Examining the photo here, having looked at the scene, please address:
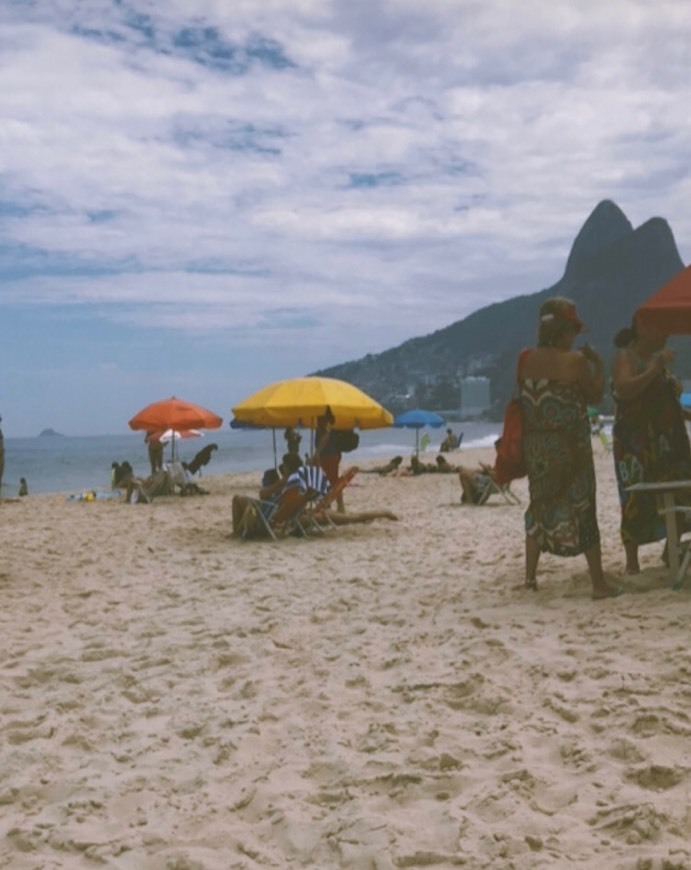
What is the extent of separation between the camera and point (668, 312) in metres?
4.77

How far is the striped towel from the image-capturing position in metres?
8.59

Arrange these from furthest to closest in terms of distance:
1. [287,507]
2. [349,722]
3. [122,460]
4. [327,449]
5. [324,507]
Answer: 1. [122,460]
2. [327,449]
3. [324,507]
4. [287,507]
5. [349,722]

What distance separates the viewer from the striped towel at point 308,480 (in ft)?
28.2

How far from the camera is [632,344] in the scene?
5.30 meters

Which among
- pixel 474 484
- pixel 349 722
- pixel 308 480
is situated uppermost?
pixel 308 480

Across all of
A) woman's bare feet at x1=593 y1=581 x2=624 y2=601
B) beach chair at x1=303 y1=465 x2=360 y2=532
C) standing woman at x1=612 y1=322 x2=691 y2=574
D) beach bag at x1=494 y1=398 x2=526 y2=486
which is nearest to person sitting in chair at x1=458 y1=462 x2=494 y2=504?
beach chair at x1=303 y1=465 x2=360 y2=532

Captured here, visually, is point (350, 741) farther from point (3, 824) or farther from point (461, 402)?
point (461, 402)

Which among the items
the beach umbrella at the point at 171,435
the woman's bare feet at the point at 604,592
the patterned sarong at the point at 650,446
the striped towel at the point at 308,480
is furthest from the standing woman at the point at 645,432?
the beach umbrella at the point at 171,435

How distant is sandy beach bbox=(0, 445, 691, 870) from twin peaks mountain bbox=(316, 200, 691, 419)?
145533mm

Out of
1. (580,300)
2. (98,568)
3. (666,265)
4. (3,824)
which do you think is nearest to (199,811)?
(3,824)

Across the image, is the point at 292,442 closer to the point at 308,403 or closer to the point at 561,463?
the point at 308,403

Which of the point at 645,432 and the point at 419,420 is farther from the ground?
the point at 419,420

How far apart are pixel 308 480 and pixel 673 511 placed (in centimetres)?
411

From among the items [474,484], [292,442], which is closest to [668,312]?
[292,442]
